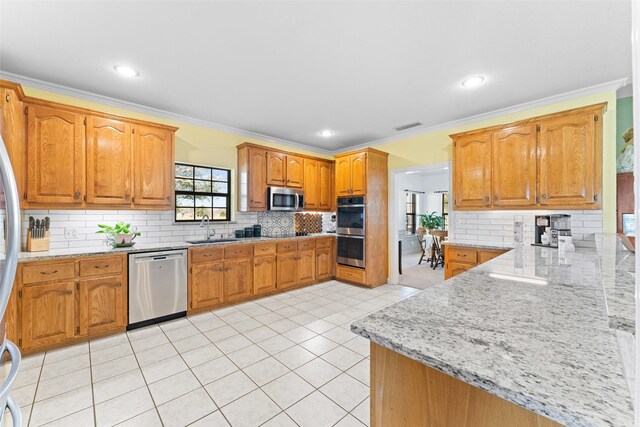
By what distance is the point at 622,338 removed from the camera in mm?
614

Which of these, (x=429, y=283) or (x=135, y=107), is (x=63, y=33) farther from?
(x=429, y=283)

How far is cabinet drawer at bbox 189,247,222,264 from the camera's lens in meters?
3.40

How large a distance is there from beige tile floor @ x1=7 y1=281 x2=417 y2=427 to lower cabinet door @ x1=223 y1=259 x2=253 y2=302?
0.49 meters

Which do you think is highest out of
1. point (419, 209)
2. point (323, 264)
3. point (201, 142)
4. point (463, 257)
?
point (201, 142)

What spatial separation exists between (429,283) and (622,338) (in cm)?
468

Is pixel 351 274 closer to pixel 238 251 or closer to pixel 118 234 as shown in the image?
pixel 238 251

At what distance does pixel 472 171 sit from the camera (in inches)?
143

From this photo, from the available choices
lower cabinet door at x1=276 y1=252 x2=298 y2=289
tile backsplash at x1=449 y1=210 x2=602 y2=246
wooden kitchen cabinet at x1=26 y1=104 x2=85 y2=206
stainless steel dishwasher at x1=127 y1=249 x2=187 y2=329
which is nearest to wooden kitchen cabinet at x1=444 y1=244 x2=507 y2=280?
tile backsplash at x1=449 y1=210 x2=602 y2=246

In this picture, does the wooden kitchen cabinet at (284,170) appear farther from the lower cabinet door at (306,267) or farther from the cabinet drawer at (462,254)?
the cabinet drawer at (462,254)

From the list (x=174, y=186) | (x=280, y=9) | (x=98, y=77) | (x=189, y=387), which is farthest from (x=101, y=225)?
(x=280, y=9)

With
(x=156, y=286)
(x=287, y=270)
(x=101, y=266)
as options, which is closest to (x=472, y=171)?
(x=287, y=270)

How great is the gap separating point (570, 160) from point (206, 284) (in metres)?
4.55

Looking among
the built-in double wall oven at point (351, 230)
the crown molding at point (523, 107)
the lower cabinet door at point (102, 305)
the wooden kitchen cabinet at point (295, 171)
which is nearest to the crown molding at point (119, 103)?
the wooden kitchen cabinet at point (295, 171)

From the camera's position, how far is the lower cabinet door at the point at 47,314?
94.7 inches
